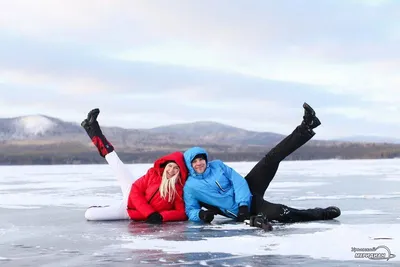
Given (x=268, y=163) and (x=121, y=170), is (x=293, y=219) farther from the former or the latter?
(x=121, y=170)

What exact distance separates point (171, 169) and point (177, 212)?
540 millimetres

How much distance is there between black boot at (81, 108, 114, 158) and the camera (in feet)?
26.4

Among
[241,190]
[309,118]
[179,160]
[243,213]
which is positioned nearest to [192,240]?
[243,213]

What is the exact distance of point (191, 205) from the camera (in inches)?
281

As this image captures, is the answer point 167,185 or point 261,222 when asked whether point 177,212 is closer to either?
point 167,185

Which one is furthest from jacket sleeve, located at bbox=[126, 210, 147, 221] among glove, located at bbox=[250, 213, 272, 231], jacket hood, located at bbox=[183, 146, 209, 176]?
glove, located at bbox=[250, 213, 272, 231]

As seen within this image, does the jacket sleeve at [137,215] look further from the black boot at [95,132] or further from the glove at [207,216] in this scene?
the black boot at [95,132]

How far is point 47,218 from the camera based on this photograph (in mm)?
7742

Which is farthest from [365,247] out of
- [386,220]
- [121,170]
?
[121,170]

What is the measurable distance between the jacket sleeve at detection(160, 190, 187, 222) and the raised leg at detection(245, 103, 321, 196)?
877mm

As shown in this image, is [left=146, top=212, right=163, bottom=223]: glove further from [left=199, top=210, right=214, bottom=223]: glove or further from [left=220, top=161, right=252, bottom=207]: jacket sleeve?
[left=220, top=161, right=252, bottom=207]: jacket sleeve

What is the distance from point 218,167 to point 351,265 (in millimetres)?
3115

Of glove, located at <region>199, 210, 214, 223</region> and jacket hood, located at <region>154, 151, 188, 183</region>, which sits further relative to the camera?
jacket hood, located at <region>154, 151, 188, 183</region>

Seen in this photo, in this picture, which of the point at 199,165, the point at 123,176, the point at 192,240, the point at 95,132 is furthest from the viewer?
the point at 95,132
